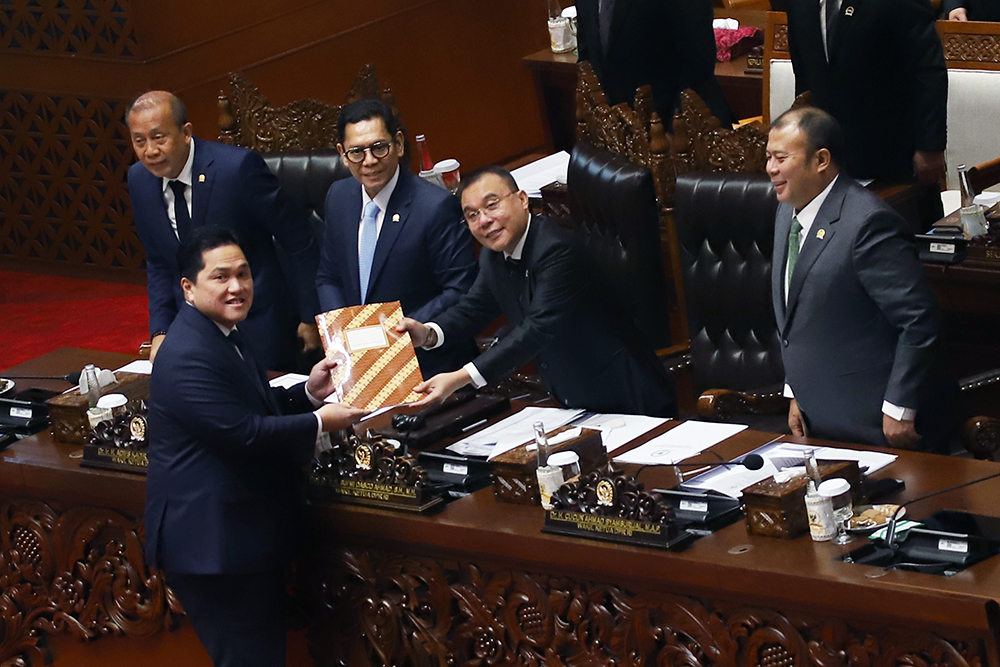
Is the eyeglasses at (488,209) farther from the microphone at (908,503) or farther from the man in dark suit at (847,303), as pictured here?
the microphone at (908,503)

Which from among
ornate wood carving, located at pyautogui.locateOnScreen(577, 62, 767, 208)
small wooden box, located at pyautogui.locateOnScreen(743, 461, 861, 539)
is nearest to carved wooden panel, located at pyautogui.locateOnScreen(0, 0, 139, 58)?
ornate wood carving, located at pyautogui.locateOnScreen(577, 62, 767, 208)

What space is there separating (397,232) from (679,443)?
3.93ft

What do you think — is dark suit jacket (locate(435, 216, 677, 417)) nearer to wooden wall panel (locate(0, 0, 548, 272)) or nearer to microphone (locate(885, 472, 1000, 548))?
microphone (locate(885, 472, 1000, 548))

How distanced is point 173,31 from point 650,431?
4087 mm

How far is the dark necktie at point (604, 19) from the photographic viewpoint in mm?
5816

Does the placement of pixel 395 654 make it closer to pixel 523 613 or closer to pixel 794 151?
pixel 523 613

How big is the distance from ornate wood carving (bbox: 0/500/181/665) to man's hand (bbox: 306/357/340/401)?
1.96 feet

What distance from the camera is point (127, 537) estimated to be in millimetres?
3861

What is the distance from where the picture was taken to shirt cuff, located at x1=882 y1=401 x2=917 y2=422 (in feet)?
11.2

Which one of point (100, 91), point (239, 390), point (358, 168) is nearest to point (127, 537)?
point (239, 390)

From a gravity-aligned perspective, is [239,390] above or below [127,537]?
above

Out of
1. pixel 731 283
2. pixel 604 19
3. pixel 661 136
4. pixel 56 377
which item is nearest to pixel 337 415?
pixel 731 283

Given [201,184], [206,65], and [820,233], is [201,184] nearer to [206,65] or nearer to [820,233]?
[820,233]

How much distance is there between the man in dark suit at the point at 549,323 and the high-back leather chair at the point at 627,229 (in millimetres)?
428
